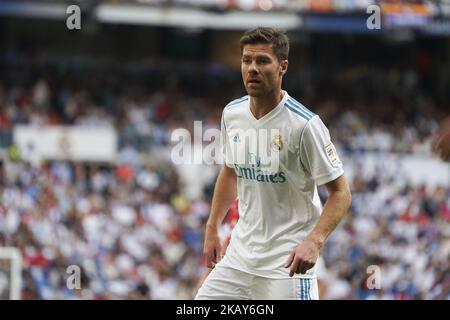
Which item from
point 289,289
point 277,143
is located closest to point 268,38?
point 277,143

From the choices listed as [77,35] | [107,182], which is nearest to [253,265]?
[107,182]

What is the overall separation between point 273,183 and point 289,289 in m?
0.59

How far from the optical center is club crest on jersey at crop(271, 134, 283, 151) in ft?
20.6

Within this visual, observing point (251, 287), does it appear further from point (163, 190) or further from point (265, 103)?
point (163, 190)

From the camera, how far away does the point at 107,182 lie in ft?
78.5

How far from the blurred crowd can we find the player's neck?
16.3 ft

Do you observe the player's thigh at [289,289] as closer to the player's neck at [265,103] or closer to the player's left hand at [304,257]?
the player's left hand at [304,257]

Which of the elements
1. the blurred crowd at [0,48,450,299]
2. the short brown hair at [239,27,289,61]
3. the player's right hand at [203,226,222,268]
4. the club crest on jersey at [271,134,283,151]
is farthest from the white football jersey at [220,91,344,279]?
the blurred crowd at [0,48,450,299]

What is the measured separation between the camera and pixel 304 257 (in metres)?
5.89

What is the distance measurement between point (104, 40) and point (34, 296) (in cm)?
1792

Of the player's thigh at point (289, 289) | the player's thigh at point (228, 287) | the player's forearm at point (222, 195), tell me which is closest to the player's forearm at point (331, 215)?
the player's thigh at point (289, 289)

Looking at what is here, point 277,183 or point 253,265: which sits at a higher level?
point 277,183
